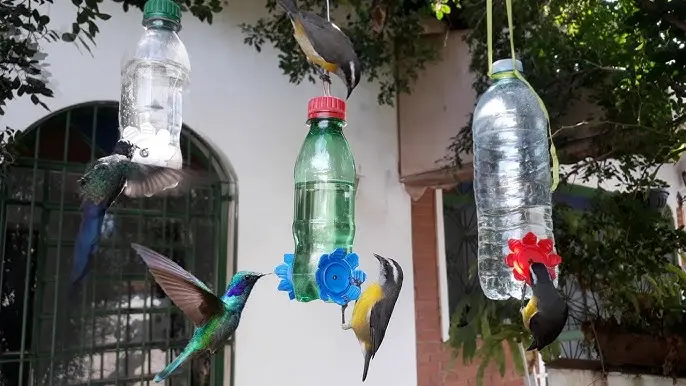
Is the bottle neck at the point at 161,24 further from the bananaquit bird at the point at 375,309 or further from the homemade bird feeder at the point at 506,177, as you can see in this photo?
the homemade bird feeder at the point at 506,177

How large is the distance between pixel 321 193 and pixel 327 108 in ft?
1.55

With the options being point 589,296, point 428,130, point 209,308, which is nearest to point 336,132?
point 209,308

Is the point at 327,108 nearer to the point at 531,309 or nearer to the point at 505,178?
the point at 531,309

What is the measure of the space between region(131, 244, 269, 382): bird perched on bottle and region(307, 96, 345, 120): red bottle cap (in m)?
0.34

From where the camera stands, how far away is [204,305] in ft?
3.75

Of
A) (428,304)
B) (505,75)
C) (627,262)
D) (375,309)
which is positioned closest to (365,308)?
(375,309)

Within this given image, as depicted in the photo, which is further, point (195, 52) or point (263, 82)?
point (263, 82)

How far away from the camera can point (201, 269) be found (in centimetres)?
302

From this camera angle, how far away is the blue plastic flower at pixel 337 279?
102 cm

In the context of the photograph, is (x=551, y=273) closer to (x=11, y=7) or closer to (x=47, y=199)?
(x=11, y=7)

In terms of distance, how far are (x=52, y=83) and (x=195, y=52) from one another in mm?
726

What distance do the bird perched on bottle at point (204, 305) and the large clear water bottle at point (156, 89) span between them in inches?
10.7

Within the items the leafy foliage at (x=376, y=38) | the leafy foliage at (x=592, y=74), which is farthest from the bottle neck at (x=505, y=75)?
the leafy foliage at (x=376, y=38)

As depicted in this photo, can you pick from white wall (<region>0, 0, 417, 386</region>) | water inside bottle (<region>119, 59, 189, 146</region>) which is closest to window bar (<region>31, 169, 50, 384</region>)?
white wall (<region>0, 0, 417, 386</region>)
